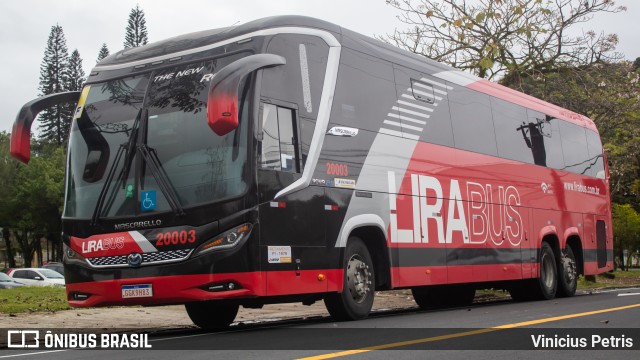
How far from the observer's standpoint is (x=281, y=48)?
11.3 meters

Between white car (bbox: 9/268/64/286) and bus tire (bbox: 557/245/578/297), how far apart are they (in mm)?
25658

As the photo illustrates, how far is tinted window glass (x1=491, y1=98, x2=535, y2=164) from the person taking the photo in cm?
1700

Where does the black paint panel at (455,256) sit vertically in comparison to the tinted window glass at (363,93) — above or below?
below

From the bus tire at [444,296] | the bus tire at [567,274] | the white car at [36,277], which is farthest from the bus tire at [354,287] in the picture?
the white car at [36,277]

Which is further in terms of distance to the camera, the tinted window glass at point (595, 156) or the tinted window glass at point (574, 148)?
the tinted window glass at point (595, 156)

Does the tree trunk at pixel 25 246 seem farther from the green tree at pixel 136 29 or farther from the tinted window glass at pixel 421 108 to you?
the tinted window glass at pixel 421 108

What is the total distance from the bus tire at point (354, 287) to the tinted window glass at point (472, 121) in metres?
3.73

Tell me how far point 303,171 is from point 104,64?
135 inches

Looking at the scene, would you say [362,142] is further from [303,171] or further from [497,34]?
[497,34]

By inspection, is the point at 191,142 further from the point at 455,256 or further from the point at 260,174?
the point at 455,256

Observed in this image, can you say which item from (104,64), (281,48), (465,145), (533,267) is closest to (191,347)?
(281,48)

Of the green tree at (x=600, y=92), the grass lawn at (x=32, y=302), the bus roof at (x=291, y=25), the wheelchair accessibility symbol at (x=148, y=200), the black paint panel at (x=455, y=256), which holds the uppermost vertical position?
the green tree at (x=600, y=92)

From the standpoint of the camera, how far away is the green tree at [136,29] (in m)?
71.2

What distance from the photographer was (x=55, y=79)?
78125 mm
